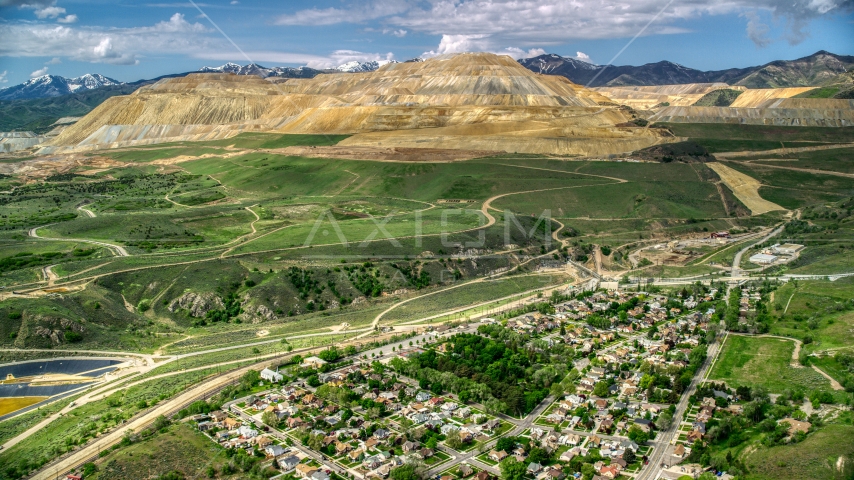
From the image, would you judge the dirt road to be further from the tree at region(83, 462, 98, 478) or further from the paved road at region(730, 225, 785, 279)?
the paved road at region(730, 225, 785, 279)

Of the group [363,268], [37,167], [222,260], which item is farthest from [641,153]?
[37,167]

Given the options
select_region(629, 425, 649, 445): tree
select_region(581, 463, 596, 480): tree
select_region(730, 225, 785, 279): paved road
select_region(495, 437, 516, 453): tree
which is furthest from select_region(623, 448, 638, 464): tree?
select_region(730, 225, 785, 279): paved road

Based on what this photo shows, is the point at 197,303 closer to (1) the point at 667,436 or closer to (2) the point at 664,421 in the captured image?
(2) the point at 664,421

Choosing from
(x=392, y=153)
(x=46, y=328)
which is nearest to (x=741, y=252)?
(x=46, y=328)

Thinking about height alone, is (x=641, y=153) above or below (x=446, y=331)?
above

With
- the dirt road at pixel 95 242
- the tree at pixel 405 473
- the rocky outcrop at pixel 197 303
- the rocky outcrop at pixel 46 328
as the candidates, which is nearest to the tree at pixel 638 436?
the tree at pixel 405 473

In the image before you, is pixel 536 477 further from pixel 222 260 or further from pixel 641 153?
pixel 641 153

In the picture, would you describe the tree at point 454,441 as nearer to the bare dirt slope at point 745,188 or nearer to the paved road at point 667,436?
the paved road at point 667,436
